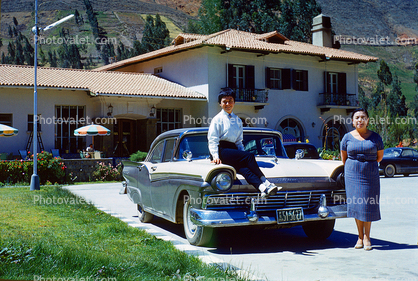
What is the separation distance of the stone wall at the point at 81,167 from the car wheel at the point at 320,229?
15530 mm

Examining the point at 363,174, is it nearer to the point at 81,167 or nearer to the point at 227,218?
the point at 227,218

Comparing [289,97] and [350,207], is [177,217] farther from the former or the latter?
[289,97]

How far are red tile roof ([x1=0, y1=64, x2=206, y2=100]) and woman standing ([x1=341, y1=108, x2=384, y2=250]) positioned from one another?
786 inches

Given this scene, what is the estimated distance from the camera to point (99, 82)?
27094 mm

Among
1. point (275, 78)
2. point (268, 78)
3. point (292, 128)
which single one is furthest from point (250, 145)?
point (292, 128)

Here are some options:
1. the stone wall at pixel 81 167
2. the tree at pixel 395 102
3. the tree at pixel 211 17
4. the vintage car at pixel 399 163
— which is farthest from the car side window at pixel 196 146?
the tree at pixel 395 102

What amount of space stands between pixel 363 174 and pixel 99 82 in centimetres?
2262

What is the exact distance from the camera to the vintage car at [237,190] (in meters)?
6.20

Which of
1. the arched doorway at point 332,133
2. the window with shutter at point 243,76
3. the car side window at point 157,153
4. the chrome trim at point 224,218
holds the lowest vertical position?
the chrome trim at point 224,218

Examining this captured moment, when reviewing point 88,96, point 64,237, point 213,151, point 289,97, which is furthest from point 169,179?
point 289,97

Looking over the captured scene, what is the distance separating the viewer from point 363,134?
6422 mm

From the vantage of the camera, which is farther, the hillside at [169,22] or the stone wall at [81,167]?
the hillside at [169,22]

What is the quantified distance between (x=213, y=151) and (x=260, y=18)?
43.6 m

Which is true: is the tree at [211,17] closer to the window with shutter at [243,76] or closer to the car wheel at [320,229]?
the window with shutter at [243,76]
